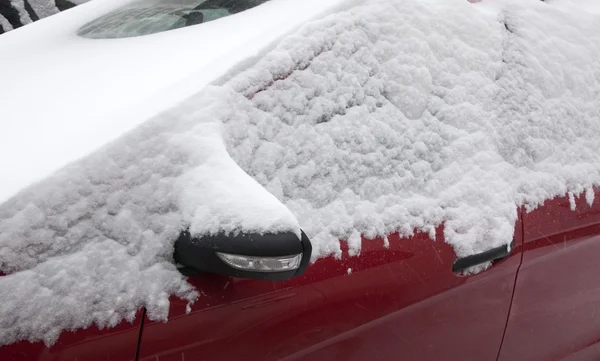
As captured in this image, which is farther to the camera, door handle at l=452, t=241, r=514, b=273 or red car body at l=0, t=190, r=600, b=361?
door handle at l=452, t=241, r=514, b=273

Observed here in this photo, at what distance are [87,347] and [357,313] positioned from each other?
634 mm

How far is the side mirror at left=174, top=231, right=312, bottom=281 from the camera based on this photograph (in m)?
1.16

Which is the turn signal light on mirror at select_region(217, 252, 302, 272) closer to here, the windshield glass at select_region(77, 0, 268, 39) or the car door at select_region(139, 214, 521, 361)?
the car door at select_region(139, 214, 521, 361)

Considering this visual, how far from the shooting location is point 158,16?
2.25 metres

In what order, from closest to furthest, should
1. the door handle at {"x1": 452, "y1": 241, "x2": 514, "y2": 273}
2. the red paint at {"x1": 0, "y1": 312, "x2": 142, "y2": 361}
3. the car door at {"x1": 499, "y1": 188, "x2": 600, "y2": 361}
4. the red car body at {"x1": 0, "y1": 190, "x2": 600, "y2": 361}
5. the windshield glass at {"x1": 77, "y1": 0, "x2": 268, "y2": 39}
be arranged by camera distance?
the red paint at {"x1": 0, "y1": 312, "x2": 142, "y2": 361} → the red car body at {"x1": 0, "y1": 190, "x2": 600, "y2": 361} → the door handle at {"x1": 452, "y1": 241, "x2": 514, "y2": 273} → the car door at {"x1": 499, "y1": 188, "x2": 600, "y2": 361} → the windshield glass at {"x1": 77, "y1": 0, "x2": 268, "y2": 39}

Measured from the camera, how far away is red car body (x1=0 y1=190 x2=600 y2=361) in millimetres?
1248

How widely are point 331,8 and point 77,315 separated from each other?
1.10 meters

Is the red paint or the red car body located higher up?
the red paint

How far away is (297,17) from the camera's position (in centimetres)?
176

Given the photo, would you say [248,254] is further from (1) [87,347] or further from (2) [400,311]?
(2) [400,311]

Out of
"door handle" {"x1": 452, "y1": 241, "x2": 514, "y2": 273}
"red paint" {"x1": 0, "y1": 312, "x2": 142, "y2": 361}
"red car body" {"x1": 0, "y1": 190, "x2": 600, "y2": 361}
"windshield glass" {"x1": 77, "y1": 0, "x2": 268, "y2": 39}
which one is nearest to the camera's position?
"red paint" {"x1": 0, "y1": 312, "x2": 142, "y2": 361}

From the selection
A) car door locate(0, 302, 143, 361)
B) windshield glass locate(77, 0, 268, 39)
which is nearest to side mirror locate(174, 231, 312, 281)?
car door locate(0, 302, 143, 361)

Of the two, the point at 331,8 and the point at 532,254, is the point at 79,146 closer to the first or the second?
the point at 331,8

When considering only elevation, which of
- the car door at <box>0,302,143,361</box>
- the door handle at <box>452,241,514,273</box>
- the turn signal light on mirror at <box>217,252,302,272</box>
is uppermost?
the turn signal light on mirror at <box>217,252,302,272</box>
